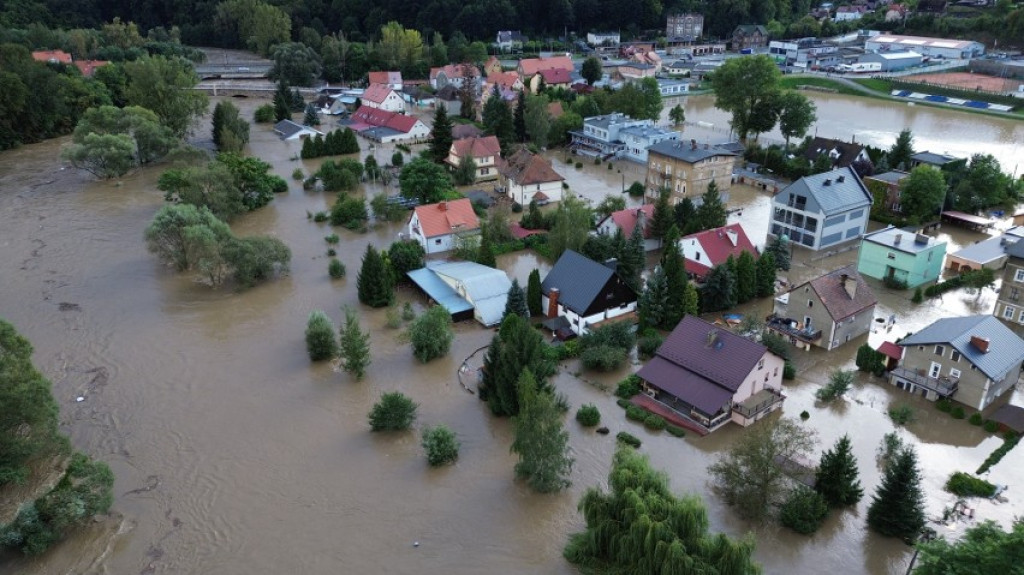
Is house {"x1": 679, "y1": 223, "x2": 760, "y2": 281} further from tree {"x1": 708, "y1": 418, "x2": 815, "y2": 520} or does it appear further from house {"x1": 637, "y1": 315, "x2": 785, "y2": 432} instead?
tree {"x1": 708, "y1": 418, "x2": 815, "y2": 520}

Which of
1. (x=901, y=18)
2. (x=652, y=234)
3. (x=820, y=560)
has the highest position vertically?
(x=901, y=18)

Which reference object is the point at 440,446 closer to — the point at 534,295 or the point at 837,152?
the point at 534,295

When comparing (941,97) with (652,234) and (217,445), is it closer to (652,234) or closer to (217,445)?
(652,234)

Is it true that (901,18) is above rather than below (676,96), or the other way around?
above

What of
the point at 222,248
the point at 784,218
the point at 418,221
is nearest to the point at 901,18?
the point at 784,218

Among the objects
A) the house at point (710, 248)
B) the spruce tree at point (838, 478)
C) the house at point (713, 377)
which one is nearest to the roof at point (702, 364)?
the house at point (713, 377)

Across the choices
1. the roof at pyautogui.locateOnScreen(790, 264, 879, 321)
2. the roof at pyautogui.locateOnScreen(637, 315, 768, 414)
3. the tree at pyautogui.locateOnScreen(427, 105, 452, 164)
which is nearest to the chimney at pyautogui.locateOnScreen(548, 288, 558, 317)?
the roof at pyautogui.locateOnScreen(637, 315, 768, 414)
